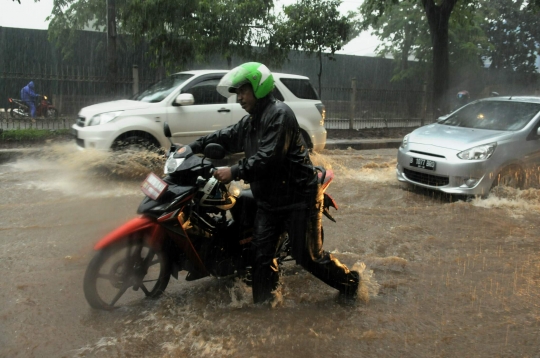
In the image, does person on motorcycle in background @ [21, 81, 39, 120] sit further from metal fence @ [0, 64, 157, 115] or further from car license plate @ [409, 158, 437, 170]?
car license plate @ [409, 158, 437, 170]

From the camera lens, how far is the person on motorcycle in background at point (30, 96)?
14095mm

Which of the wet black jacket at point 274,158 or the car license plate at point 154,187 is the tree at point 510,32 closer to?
the wet black jacket at point 274,158

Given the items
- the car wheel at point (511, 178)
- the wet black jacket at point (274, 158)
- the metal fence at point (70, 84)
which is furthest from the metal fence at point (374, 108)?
the wet black jacket at point (274, 158)

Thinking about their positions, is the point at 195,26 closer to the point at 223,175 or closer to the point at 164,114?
the point at 164,114

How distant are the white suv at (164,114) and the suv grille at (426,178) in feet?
9.09

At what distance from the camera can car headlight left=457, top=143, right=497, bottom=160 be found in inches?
272

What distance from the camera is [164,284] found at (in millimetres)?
3732

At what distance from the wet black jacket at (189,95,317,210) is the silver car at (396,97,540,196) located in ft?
13.4

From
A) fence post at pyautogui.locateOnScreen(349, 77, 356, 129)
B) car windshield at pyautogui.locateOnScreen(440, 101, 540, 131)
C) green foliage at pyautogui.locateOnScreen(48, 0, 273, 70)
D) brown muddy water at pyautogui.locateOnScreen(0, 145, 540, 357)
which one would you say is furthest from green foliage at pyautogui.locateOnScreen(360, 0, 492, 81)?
brown muddy water at pyautogui.locateOnScreen(0, 145, 540, 357)

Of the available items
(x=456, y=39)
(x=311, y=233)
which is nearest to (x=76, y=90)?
(x=311, y=233)

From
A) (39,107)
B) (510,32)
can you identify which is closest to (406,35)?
(510,32)

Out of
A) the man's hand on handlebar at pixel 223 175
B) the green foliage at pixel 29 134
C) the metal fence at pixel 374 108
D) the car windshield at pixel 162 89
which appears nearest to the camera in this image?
the man's hand on handlebar at pixel 223 175

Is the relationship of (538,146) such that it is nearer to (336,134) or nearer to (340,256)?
(340,256)

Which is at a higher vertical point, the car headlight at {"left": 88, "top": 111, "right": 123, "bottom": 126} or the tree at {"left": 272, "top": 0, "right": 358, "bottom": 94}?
the tree at {"left": 272, "top": 0, "right": 358, "bottom": 94}
